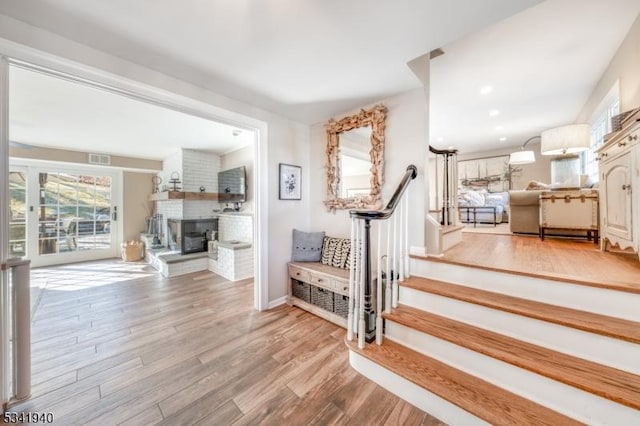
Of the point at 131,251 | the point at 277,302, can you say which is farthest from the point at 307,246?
the point at 131,251

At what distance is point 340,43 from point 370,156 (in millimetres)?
1176

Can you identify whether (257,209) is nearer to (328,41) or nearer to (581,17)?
(328,41)

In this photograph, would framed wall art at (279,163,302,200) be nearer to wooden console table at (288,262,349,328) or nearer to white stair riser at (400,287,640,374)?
wooden console table at (288,262,349,328)

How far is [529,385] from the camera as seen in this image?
48.7 inches

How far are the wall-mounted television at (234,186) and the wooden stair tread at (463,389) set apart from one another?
3.73 metres

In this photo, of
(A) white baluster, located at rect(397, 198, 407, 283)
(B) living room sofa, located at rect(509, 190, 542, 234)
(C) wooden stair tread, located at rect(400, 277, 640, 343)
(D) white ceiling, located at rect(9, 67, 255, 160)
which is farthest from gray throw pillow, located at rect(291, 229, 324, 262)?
(B) living room sofa, located at rect(509, 190, 542, 234)

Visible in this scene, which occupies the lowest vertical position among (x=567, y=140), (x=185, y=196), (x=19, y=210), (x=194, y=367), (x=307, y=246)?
(x=194, y=367)

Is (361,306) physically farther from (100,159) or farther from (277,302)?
(100,159)

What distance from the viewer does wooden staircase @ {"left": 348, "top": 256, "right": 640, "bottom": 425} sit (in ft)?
3.71

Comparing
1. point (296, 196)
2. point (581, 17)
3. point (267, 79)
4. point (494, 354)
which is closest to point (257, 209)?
point (296, 196)

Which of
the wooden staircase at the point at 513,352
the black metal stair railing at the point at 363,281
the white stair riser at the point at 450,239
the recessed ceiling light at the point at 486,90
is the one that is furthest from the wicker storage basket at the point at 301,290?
the recessed ceiling light at the point at 486,90

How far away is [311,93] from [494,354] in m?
2.52

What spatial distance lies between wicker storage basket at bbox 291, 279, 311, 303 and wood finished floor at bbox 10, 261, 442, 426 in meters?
0.20

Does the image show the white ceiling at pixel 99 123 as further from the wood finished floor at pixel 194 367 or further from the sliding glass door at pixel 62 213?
the wood finished floor at pixel 194 367
